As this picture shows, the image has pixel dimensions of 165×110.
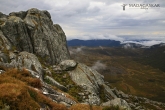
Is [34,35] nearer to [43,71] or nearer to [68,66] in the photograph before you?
[68,66]

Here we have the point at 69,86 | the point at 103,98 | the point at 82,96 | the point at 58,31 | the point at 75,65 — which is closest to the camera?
the point at 82,96

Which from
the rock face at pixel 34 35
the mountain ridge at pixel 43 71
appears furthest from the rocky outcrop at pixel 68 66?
the rock face at pixel 34 35

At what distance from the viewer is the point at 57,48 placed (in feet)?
222

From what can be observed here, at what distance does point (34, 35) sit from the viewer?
202ft

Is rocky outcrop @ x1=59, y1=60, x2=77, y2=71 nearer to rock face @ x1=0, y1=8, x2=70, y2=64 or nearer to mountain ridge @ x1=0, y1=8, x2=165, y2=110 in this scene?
mountain ridge @ x1=0, y1=8, x2=165, y2=110

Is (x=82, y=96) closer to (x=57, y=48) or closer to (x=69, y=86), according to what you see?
(x=69, y=86)

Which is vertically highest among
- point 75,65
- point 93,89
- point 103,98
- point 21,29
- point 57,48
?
point 21,29

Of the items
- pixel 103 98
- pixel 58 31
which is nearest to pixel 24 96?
pixel 103 98

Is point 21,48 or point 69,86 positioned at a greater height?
point 21,48

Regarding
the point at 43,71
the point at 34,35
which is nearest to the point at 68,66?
the point at 43,71

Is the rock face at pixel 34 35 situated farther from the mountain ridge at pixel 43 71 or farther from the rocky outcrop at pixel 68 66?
the rocky outcrop at pixel 68 66

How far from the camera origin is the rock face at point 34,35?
186 ft

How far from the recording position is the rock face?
5684 cm

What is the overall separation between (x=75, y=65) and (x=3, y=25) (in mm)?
27150
